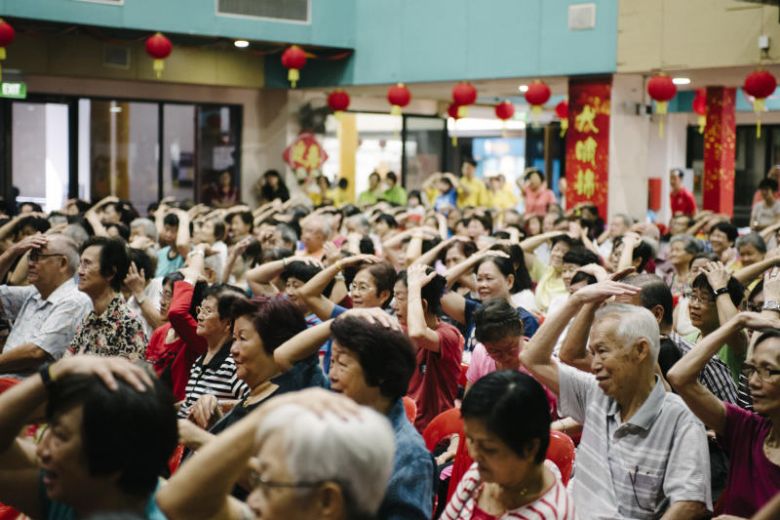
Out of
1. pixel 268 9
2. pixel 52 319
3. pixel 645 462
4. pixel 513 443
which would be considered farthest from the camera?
pixel 268 9

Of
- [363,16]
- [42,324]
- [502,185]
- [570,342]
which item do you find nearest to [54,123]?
[363,16]

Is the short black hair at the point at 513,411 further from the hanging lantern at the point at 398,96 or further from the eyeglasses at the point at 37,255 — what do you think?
the hanging lantern at the point at 398,96

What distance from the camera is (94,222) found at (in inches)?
355

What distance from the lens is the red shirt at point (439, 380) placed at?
511 cm

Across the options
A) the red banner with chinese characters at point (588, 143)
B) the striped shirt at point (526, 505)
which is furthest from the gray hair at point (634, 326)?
the red banner with chinese characters at point (588, 143)

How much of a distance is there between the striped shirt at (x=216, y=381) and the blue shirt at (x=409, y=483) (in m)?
1.58

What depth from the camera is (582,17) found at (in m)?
12.5

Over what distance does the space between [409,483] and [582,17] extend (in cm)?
1052

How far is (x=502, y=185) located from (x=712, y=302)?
11.9 metres

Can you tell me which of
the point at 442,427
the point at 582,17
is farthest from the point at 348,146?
the point at 442,427

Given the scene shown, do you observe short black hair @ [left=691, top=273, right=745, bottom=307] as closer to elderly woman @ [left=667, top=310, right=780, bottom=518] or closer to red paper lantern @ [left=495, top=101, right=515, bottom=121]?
elderly woman @ [left=667, top=310, right=780, bottom=518]

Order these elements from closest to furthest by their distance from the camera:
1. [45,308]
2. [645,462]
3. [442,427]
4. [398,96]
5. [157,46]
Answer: [645,462]
[442,427]
[45,308]
[157,46]
[398,96]

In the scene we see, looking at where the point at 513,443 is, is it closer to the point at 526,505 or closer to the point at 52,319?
the point at 526,505

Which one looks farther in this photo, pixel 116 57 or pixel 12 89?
pixel 116 57
